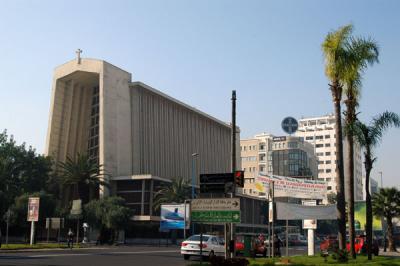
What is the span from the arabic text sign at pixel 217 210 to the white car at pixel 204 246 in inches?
343

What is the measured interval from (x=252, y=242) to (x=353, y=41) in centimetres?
1439

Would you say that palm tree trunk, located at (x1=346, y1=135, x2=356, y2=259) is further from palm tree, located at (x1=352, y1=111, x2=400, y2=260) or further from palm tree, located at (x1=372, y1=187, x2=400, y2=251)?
palm tree, located at (x1=372, y1=187, x2=400, y2=251)

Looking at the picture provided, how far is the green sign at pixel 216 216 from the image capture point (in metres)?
20.2

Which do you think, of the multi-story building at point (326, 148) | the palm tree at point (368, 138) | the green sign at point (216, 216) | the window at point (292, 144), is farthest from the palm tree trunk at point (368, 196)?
the multi-story building at point (326, 148)

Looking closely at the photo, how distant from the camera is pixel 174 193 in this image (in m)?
73.1

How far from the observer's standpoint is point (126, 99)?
81.7 meters

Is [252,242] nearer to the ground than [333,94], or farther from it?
nearer to the ground

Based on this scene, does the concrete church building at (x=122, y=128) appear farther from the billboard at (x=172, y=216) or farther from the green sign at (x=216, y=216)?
the green sign at (x=216, y=216)

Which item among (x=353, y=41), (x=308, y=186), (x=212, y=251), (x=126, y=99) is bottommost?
(x=212, y=251)

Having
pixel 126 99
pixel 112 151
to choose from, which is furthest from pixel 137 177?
pixel 126 99

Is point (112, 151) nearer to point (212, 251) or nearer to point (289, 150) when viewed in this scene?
point (212, 251)

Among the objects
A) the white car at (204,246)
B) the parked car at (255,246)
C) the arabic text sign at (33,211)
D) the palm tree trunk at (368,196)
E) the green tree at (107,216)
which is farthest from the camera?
the green tree at (107,216)

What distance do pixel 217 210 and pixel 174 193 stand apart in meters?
53.2

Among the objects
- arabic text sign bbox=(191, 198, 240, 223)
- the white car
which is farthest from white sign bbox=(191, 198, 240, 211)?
the white car
